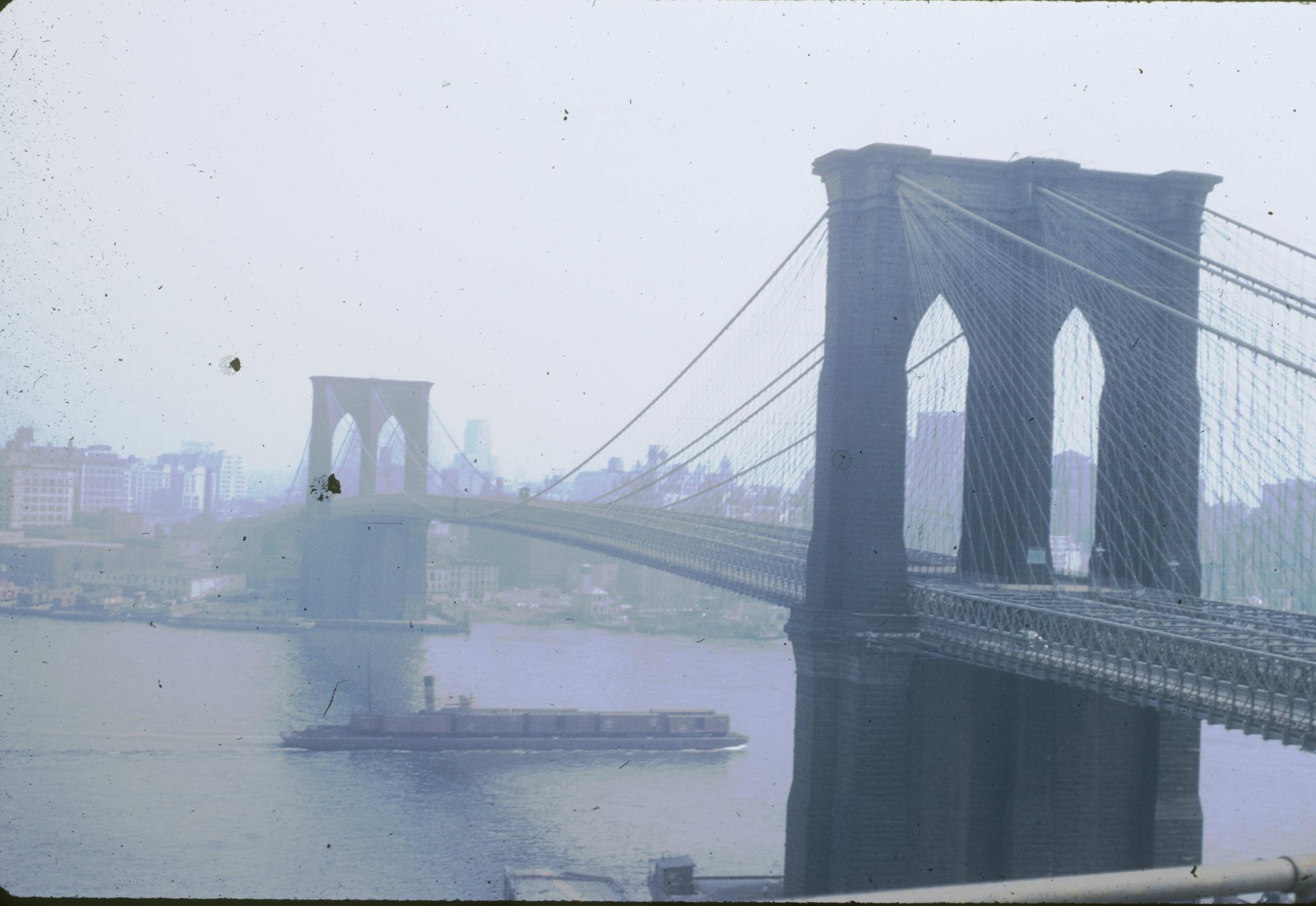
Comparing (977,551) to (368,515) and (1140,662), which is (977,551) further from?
(368,515)

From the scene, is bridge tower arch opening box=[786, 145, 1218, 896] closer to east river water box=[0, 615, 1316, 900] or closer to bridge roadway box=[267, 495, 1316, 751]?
bridge roadway box=[267, 495, 1316, 751]

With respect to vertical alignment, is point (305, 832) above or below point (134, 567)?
below

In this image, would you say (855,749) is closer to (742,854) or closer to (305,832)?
(742,854)

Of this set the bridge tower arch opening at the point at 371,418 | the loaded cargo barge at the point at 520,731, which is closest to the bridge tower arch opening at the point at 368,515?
the bridge tower arch opening at the point at 371,418

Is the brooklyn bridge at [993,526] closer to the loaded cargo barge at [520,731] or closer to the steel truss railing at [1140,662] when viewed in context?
the steel truss railing at [1140,662]

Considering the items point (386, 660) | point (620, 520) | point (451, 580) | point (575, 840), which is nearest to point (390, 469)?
point (451, 580)


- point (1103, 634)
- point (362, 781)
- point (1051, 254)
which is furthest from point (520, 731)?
point (1103, 634)
